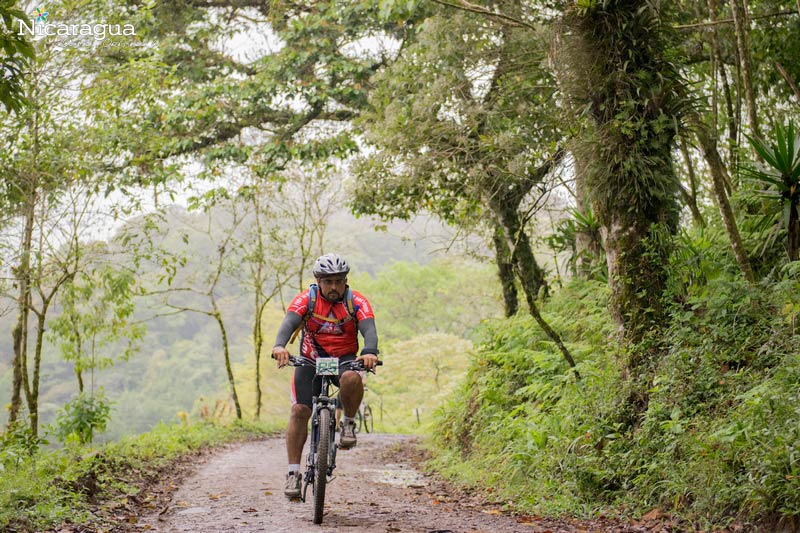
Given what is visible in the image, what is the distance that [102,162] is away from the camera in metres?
11.2

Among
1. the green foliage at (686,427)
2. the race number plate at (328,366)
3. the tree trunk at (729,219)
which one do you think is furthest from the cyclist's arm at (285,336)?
the tree trunk at (729,219)

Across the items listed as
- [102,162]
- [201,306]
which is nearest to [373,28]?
[102,162]

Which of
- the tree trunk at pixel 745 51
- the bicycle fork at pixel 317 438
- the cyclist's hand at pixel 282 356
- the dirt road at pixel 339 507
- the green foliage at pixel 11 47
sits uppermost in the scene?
the tree trunk at pixel 745 51

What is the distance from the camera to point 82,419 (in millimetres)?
10547

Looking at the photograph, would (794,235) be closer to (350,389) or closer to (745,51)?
(745,51)

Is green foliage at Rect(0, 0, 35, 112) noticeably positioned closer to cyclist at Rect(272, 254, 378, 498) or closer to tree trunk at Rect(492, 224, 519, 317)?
cyclist at Rect(272, 254, 378, 498)

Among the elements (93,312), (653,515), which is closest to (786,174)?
(653,515)

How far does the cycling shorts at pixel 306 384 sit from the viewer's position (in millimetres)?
6012

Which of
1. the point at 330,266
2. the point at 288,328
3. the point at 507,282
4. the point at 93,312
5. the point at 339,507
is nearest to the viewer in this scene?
the point at 288,328

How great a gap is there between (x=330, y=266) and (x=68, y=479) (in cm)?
302

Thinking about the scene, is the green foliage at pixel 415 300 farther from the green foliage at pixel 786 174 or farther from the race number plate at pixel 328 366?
the race number plate at pixel 328 366

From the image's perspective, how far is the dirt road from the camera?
17.9ft

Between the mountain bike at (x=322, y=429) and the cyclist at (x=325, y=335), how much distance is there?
10 centimetres

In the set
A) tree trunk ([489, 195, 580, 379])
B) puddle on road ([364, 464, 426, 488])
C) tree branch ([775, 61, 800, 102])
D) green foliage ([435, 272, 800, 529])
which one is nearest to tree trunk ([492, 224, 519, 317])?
tree trunk ([489, 195, 580, 379])
